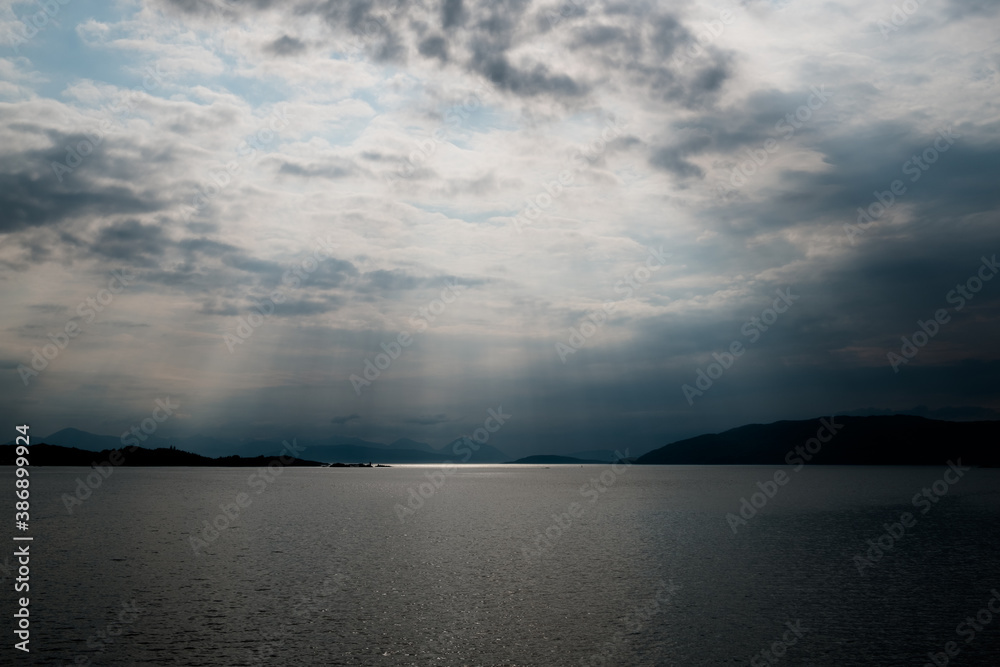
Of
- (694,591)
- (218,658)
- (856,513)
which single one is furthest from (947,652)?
(856,513)

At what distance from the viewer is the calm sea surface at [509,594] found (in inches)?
1268

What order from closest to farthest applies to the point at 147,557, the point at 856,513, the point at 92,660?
the point at 92,660, the point at 147,557, the point at 856,513

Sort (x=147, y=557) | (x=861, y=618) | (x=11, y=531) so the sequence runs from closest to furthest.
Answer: (x=861, y=618) → (x=147, y=557) → (x=11, y=531)

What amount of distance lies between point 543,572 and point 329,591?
17.3 m

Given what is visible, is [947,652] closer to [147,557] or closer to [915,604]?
[915,604]

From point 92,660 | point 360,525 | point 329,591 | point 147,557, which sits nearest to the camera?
point 92,660

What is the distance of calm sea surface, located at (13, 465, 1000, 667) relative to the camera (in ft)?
106

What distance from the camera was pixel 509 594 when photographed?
147 feet

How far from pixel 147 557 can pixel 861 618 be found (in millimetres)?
57309

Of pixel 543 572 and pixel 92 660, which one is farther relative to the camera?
pixel 543 572

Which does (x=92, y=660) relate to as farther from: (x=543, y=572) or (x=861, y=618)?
(x=861, y=618)

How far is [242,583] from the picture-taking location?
47.8 meters

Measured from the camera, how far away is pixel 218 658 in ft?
100

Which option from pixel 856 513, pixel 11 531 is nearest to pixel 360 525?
pixel 11 531
